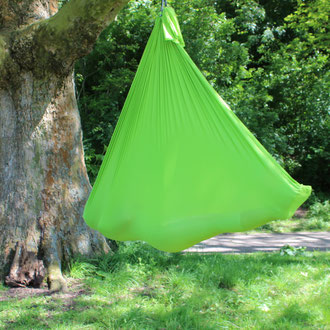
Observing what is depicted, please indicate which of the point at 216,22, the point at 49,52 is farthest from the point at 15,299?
the point at 216,22

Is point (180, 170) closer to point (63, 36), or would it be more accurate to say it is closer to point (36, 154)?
point (63, 36)

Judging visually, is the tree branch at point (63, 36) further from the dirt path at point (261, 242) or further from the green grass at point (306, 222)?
the green grass at point (306, 222)

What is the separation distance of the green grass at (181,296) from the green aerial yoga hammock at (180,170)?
129 centimetres

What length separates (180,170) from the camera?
204cm

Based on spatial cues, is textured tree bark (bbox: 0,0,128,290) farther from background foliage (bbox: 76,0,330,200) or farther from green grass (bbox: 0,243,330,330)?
background foliage (bbox: 76,0,330,200)

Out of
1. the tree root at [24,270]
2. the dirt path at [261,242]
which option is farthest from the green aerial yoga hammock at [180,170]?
the dirt path at [261,242]

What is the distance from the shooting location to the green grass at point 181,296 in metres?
3.13

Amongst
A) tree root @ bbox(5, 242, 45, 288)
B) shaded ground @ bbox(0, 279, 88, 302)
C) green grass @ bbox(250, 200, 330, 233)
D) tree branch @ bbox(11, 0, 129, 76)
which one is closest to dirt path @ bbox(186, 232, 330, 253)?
green grass @ bbox(250, 200, 330, 233)

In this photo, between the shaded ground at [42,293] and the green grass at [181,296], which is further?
the shaded ground at [42,293]

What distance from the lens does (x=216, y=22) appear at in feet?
29.7

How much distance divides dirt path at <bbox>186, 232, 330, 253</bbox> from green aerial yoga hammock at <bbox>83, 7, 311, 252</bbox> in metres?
3.31

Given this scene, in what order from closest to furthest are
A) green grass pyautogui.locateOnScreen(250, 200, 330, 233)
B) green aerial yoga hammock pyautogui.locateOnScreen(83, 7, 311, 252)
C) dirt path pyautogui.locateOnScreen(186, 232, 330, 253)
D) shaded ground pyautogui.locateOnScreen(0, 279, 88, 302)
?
green aerial yoga hammock pyautogui.locateOnScreen(83, 7, 311, 252)
shaded ground pyautogui.locateOnScreen(0, 279, 88, 302)
dirt path pyautogui.locateOnScreen(186, 232, 330, 253)
green grass pyautogui.locateOnScreen(250, 200, 330, 233)

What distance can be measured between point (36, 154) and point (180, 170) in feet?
8.13

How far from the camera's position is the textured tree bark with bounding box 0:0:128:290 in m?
3.86
